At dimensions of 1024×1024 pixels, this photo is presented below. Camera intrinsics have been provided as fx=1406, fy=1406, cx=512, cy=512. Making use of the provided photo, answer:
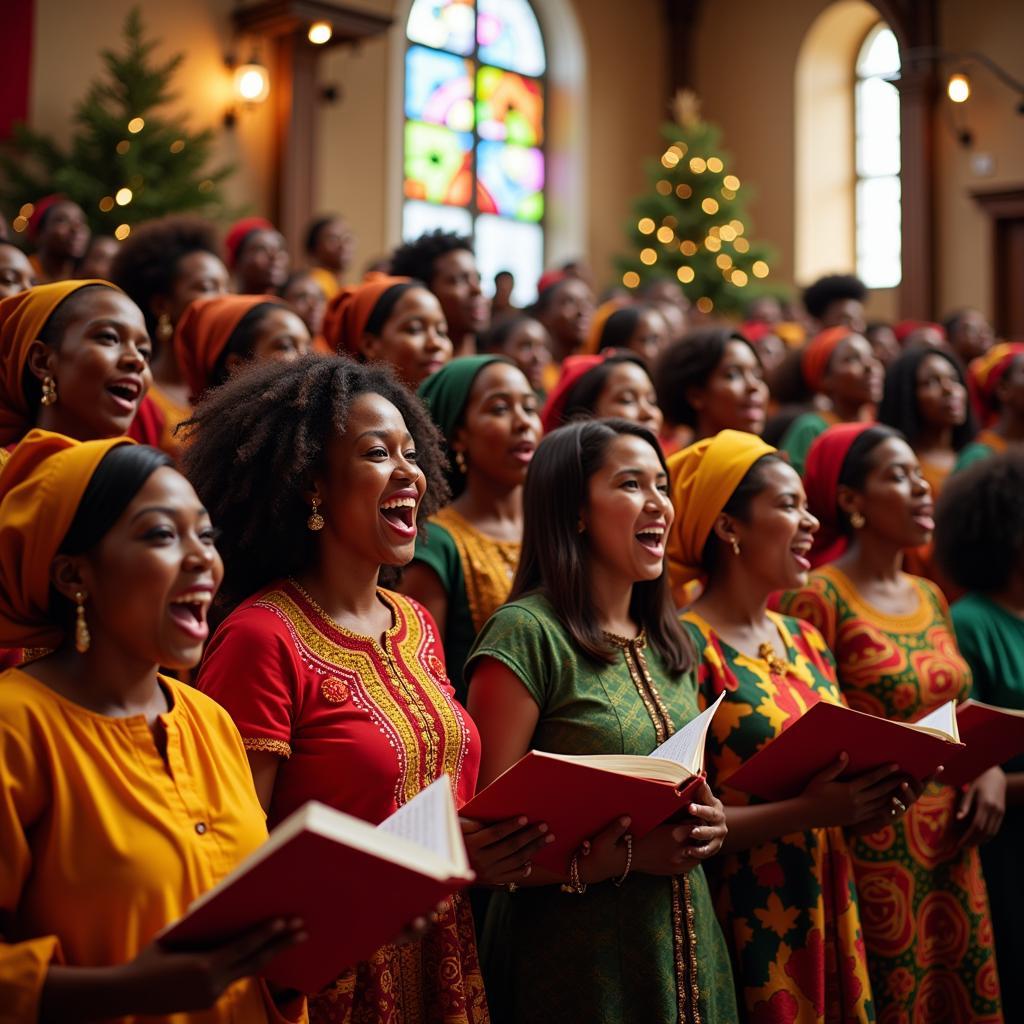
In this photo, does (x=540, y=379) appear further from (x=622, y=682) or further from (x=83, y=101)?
(x=83, y=101)

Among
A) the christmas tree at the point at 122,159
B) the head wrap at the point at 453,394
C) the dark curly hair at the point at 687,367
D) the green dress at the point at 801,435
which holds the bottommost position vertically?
the head wrap at the point at 453,394

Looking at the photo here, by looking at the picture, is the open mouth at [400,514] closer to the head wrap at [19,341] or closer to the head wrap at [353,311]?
the head wrap at [19,341]

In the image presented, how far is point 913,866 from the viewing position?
316cm

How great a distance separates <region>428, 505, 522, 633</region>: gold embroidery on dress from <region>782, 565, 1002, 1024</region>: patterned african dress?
73cm

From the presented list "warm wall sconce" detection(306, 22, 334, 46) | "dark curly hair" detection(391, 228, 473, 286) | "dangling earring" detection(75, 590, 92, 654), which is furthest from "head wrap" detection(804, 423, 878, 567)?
"warm wall sconce" detection(306, 22, 334, 46)

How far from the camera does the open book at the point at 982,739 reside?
2916 mm

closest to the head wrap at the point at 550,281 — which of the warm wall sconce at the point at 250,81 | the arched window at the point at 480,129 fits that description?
the warm wall sconce at the point at 250,81

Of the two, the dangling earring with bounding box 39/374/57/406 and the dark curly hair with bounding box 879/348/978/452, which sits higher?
the dark curly hair with bounding box 879/348/978/452

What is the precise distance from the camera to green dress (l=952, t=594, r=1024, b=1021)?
345 centimetres

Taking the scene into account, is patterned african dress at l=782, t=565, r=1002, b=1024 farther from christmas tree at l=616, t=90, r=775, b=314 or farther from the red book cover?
christmas tree at l=616, t=90, r=775, b=314

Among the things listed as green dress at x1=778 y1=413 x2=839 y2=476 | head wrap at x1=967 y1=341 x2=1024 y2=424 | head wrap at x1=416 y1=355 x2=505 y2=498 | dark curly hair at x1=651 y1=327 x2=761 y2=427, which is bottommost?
head wrap at x1=416 y1=355 x2=505 y2=498

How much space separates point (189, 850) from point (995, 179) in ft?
35.7

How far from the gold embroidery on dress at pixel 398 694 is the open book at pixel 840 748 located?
1.92ft

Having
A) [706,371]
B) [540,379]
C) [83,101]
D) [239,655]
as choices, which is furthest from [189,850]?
[83,101]
